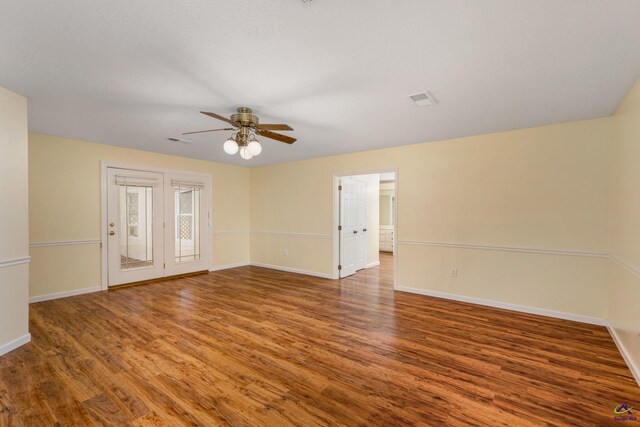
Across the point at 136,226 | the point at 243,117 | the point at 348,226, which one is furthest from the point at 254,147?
the point at 136,226

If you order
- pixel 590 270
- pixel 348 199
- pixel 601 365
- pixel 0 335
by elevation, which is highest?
pixel 348 199

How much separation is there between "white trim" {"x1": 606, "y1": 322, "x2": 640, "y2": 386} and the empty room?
38mm

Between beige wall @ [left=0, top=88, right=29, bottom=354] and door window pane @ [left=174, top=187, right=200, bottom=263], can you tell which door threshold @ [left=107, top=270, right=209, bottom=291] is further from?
beige wall @ [left=0, top=88, right=29, bottom=354]

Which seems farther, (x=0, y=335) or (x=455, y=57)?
(x=0, y=335)

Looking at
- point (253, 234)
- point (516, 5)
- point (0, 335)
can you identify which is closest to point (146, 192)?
point (253, 234)

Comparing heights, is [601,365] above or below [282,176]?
below

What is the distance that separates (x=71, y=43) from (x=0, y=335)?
8.99 ft

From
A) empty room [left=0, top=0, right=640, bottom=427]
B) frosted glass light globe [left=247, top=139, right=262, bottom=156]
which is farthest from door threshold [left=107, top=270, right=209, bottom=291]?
frosted glass light globe [left=247, top=139, right=262, bottom=156]

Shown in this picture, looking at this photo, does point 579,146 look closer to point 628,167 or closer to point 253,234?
point 628,167

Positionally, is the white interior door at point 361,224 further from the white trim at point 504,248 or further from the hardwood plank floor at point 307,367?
the hardwood plank floor at point 307,367

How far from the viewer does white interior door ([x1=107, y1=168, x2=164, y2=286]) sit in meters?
4.89

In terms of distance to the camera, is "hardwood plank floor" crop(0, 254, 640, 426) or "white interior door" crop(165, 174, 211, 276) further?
"white interior door" crop(165, 174, 211, 276)

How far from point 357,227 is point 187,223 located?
Answer: 364 cm

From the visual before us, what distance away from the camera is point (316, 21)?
1681 millimetres
